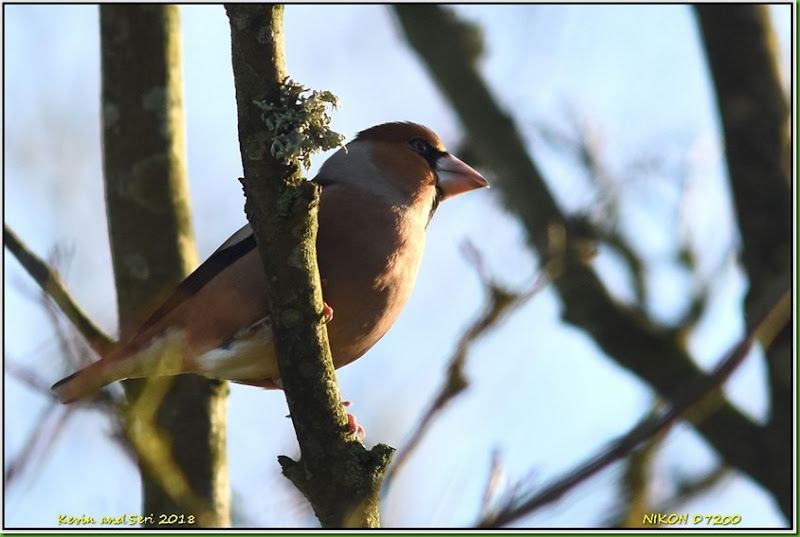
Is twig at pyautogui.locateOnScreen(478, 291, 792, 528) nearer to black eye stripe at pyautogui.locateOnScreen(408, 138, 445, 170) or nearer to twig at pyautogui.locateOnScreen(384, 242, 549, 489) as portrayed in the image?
twig at pyautogui.locateOnScreen(384, 242, 549, 489)

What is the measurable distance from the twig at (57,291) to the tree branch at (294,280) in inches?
52.0

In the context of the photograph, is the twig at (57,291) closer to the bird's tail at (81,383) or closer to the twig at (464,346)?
the bird's tail at (81,383)

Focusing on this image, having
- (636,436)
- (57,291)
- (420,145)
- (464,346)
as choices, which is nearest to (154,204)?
(57,291)

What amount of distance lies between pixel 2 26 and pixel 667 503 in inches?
170

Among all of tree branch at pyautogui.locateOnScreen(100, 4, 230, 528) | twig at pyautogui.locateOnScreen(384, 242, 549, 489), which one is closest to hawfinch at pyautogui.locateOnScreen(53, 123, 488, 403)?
tree branch at pyautogui.locateOnScreen(100, 4, 230, 528)

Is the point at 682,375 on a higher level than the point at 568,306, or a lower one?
lower

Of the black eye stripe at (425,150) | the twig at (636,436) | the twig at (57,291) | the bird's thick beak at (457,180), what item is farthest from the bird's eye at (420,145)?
the twig at (636,436)

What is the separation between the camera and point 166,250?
4.92 meters

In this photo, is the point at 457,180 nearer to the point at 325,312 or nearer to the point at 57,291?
the point at 325,312

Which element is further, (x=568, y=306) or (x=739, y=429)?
(x=568, y=306)

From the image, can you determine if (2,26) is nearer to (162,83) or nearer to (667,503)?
(162,83)

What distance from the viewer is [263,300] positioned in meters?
4.12

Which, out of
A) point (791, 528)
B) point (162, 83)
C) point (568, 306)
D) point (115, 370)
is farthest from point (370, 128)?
point (791, 528)

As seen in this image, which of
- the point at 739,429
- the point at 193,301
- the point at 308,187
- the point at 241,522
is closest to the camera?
the point at 308,187
